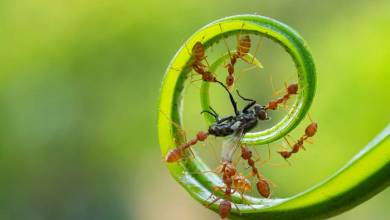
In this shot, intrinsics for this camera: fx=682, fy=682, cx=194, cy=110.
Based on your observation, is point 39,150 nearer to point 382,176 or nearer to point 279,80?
point 279,80

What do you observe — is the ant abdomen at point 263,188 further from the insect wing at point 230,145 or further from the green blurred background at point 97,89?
the green blurred background at point 97,89

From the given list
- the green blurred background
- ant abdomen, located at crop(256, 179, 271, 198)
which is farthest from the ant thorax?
the green blurred background

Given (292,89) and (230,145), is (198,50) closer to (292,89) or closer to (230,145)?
(230,145)

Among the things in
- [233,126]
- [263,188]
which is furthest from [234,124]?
[263,188]

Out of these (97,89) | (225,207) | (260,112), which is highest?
(97,89)

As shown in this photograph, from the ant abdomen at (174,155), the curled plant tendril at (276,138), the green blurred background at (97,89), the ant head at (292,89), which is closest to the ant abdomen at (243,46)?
the curled plant tendril at (276,138)

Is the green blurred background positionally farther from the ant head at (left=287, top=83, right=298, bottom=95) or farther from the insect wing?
the insect wing
